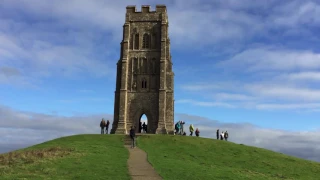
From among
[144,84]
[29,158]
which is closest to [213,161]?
[29,158]

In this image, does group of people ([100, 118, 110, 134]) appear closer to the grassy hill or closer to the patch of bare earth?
the grassy hill

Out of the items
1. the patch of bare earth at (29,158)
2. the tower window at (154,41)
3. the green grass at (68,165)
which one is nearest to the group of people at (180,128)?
the tower window at (154,41)

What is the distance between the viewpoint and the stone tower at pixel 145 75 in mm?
50031

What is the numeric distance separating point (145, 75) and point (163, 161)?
92.5 ft

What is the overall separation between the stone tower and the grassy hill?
9.19 m

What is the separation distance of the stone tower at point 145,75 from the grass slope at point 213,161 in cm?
943

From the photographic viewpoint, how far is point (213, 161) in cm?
2956

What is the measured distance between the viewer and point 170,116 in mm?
50344

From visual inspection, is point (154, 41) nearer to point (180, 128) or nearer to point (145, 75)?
point (145, 75)

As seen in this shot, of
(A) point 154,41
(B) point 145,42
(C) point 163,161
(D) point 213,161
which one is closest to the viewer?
(C) point 163,161

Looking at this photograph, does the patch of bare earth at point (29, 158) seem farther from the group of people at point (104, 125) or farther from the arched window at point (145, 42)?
the arched window at point (145, 42)

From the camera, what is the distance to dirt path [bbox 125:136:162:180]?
1846 cm

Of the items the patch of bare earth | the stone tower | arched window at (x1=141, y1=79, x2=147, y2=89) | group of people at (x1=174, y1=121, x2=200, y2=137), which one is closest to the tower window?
the stone tower

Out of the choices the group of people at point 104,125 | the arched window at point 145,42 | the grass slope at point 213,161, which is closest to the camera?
the grass slope at point 213,161
